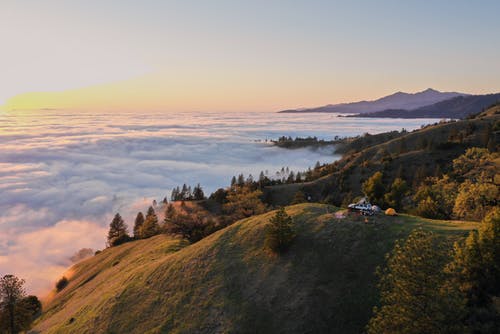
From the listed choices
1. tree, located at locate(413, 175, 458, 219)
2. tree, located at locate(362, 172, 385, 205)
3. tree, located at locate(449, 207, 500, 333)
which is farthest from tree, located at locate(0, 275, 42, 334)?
tree, located at locate(362, 172, 385, 205)

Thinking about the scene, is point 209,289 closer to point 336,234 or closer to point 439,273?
point 336,234

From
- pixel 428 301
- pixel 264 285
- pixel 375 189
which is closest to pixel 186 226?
pixel 264 285

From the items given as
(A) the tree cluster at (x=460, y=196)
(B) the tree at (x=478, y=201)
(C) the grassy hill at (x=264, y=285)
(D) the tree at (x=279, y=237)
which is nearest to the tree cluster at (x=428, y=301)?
(C) the grassy hill at (x=264, y=285)

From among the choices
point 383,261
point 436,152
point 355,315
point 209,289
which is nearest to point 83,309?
point 209,289

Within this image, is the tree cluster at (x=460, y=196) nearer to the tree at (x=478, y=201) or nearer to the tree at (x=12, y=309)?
the tree at (x=478, y=201)

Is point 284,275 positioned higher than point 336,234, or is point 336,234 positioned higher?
point 336,234
